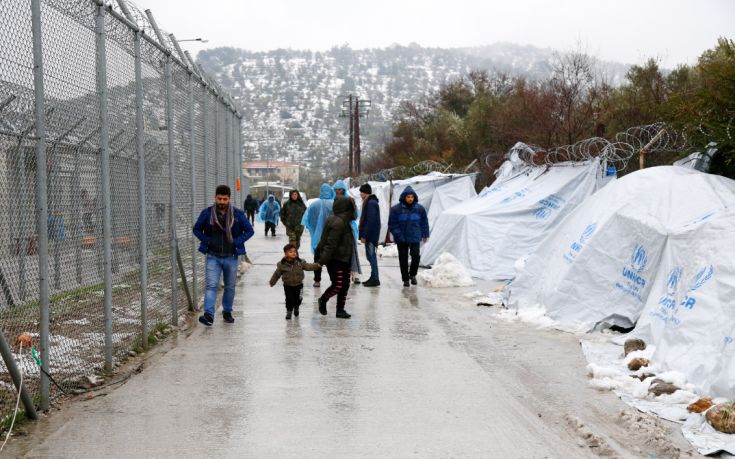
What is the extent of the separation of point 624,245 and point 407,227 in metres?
4.71

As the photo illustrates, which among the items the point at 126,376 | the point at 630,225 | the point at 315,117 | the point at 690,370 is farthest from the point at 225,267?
the point at 315,117

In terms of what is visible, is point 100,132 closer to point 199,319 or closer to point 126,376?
point 126,376

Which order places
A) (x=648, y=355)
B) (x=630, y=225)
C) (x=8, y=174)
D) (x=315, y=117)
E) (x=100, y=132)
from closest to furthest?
(x=8, y=174), (x=100, y=132), (x=648, y=355), (x=630, y=225), (x=315, y=117)

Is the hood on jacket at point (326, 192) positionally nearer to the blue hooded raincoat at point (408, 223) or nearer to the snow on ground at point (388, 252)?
the blue hooded raincoat at point (408, 223)

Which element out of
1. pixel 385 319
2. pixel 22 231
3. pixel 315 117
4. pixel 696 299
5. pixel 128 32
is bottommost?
pixel 385 319

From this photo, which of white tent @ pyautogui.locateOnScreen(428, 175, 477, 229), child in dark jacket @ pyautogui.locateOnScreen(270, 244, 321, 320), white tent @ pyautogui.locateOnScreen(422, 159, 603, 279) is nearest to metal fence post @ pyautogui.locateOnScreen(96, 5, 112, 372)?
child in dark jacket @ pyautogui.locateOnScreen(270, 244, 321, 320)

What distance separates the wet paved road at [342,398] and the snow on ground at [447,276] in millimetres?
3796

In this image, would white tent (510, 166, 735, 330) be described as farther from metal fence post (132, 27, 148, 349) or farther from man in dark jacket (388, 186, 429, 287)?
metal fence post (132, 27, 148, 349)

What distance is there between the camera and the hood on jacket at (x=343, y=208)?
10570 mm

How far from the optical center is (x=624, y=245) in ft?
30.6

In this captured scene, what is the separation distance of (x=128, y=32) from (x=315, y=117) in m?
156

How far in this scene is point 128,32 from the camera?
7.60 meters

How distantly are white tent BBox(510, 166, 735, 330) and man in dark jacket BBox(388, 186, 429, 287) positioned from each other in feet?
10.7

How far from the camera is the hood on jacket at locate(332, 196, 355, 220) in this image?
34.7 feet
